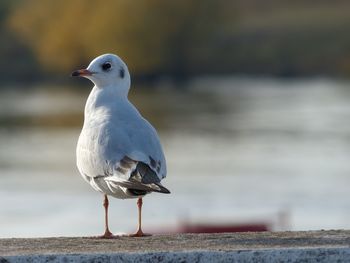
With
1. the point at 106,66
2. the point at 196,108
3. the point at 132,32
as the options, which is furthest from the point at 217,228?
the point at 132,32

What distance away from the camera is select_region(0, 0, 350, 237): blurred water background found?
23.9 meters

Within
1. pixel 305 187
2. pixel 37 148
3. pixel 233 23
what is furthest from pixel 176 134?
pixel 233 23

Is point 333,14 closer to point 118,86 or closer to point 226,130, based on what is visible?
point 226,130

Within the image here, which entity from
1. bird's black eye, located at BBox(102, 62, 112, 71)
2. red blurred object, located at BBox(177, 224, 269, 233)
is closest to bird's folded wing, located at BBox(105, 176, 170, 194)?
bird's black eye, located at BBox(102, 62, 112, 71)

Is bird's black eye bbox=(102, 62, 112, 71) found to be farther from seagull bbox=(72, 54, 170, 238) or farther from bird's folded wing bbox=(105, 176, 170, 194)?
bird's folded wing bbox=(105, 176, 170, 194)

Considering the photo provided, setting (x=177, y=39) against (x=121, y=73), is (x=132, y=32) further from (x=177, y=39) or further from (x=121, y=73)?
(x=121, y=73)

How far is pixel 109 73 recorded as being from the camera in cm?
715

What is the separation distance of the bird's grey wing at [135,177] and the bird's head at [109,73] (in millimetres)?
1000

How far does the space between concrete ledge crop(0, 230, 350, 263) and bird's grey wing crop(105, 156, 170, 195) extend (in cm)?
25

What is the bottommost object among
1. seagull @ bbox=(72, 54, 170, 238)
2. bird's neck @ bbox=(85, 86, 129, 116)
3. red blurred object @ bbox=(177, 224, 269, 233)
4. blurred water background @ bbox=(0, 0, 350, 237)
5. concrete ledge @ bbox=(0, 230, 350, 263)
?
concrete ledge @ bbox=(0, 230, 350, 263)

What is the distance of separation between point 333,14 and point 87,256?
243ft

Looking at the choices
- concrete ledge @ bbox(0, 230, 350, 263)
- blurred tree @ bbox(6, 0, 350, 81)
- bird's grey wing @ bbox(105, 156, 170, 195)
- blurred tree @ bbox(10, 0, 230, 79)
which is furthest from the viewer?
blurred tree @ bbox(10, 0, 230, 79)

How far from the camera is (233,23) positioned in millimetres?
73625

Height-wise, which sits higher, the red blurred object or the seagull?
the red blurred object
